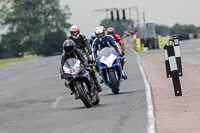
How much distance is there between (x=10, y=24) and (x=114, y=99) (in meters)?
99.4

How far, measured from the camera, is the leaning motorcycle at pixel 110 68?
14985mm

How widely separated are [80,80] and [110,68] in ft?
9.64

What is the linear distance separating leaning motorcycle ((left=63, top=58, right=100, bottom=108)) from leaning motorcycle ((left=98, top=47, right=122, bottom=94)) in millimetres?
2367

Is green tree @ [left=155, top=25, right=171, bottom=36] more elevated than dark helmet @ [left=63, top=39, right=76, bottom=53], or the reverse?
dark helmet @ [left=63, top=39, right=76, bottom=53]

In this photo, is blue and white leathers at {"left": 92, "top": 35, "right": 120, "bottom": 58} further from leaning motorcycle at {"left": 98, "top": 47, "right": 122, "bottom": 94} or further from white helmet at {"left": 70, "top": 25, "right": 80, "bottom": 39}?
white helmet at {"left": 70, "top": 25, "right": 80, "bottom": 39}

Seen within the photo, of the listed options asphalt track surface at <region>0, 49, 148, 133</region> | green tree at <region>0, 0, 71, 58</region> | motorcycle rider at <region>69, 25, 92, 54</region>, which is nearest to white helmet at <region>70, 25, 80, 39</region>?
motorcycle rider at <region>69, 25, 92, 54</region>

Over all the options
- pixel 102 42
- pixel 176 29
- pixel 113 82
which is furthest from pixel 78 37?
pixel 176 29

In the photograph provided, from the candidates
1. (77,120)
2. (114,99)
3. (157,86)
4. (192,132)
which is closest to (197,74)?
(157,86)

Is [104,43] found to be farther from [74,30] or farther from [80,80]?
[80,80]

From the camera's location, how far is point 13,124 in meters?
10.7

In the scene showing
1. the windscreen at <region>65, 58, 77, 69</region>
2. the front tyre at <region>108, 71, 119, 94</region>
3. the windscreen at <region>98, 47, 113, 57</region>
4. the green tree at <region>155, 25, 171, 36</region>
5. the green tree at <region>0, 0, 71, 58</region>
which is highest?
the windscreen at <region>65, 58, 77, 69</region>

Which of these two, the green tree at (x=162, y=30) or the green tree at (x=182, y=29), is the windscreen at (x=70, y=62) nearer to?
the green tree at (x=182, y=29)

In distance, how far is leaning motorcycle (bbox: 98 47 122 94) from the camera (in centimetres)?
1499

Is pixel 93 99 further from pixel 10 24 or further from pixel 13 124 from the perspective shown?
pixel 10 24
